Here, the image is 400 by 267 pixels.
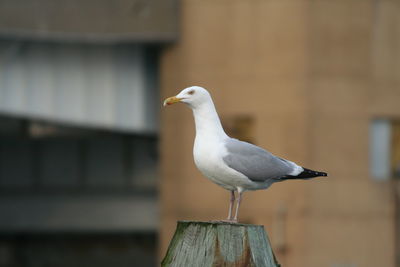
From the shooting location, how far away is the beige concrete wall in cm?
2539

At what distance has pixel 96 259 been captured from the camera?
158 ft

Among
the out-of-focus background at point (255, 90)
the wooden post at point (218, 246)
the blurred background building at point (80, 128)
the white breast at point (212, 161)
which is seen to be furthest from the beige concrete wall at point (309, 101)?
the wooden post at point (218, 246)

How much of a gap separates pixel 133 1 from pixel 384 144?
707 cm

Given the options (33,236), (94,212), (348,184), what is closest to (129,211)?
(94,212)

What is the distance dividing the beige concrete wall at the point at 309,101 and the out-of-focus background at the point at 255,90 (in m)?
0.03

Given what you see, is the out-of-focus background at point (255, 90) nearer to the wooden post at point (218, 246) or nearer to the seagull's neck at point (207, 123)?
the seagull's neck at point (207, 123)

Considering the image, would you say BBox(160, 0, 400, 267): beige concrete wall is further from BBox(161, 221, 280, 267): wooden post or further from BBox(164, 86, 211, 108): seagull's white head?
BBox(161, 221, 280, 267): wooden post

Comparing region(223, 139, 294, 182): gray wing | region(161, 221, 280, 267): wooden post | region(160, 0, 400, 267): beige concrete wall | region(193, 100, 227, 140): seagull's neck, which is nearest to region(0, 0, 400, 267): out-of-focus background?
region(160, 0, 400, 267): beige concrete wall

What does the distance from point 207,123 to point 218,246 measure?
2.42 metres

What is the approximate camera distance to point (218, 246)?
307 inches

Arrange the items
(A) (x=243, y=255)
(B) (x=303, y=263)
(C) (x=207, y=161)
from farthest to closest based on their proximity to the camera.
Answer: (B) (x=303, y=263), (C) (x=207, y=161), (A) (x=243, y=255)

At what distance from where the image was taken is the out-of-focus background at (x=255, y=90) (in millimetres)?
25516

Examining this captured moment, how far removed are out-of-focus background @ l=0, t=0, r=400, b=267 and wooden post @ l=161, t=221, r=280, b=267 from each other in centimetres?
1715

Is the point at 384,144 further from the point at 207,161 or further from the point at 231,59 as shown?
the point at 207,161
